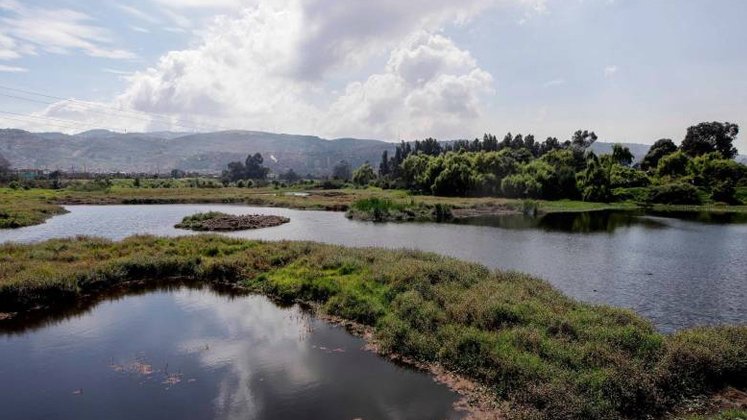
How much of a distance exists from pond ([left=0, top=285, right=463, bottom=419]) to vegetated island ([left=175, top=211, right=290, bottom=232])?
35.9 meters

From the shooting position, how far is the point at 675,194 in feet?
375

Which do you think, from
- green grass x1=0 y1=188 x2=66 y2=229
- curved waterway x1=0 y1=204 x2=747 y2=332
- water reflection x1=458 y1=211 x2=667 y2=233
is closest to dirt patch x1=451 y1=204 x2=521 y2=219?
water reflection x1=458 y1=211 x2=667 y2=233

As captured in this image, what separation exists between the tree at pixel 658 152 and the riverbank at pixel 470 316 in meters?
145

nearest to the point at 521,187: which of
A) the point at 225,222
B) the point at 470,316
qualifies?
the point at 225,222

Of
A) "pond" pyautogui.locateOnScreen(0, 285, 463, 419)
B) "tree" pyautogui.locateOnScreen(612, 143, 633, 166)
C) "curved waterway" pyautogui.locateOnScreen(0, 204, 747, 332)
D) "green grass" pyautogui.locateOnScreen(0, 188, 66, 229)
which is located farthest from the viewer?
"tree" pyautogui.locateOnScreen(612, 143, 633, 166)

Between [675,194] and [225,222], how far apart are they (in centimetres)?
10311

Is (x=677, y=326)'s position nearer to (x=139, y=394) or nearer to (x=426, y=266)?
(x=426, y=266)

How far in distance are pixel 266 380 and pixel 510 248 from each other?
114 ft

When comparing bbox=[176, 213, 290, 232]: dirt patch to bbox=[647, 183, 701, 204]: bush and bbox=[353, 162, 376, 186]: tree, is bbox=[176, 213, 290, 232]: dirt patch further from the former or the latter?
bbox=[353, 162, 376, 186]: tree

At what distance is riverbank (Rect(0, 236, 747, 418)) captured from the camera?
1762cm

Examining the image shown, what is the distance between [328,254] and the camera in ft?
121

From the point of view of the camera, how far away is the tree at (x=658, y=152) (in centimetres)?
15188

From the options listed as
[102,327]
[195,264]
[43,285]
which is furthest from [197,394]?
[195,264]

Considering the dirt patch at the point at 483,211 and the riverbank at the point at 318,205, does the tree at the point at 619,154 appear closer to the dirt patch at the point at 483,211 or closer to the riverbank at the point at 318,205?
the riverbank at the point at 318,205
